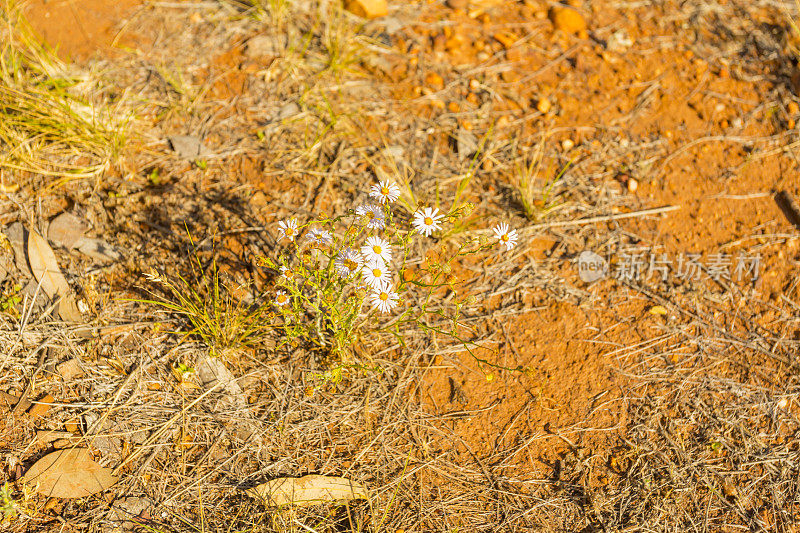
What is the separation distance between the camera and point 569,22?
3629mm

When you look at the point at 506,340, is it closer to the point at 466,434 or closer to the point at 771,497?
the point at 466,434

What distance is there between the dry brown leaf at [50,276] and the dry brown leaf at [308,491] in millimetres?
1054

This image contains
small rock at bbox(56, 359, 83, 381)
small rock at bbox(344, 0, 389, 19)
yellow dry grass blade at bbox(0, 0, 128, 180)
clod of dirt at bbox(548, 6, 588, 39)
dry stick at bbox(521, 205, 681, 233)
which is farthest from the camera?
clod of dirt at bbox(548, 6, 588, 39)

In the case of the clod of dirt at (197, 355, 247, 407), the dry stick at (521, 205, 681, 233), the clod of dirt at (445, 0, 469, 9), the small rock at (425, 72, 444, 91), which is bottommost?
the clod of dirt at (197, 355, 247, 407)

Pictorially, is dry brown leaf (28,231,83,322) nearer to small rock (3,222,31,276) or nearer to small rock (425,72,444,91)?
small rock (3,222,31,276)

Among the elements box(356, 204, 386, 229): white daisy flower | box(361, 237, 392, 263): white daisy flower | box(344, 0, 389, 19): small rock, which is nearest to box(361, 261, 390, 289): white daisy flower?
box(361, 237, 392, 263): white daisy flower

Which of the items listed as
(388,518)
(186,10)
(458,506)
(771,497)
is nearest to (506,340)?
(458,506)

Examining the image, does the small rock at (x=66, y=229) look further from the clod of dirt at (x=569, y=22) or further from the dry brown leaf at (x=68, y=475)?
the clod of dirt at (x=569, y=22)

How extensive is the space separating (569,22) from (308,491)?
3.14 metres

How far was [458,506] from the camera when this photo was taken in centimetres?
210

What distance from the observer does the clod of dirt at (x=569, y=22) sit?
3.63m

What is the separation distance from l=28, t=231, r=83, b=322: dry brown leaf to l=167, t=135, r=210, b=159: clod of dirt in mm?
755

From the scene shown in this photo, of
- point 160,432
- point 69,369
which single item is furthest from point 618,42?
point 69,369

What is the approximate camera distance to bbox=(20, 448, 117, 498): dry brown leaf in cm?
200
